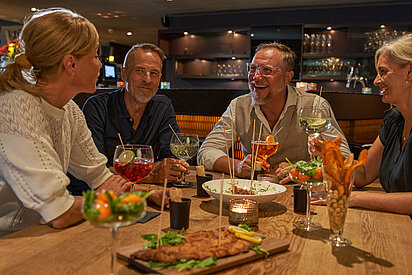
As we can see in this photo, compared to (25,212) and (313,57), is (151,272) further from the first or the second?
(313,57)

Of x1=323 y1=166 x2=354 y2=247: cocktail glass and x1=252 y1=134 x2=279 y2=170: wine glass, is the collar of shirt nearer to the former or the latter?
x1=252 y1=134 x2=279 y2=170: wine glass

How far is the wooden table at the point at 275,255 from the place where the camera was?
1022 millimetres

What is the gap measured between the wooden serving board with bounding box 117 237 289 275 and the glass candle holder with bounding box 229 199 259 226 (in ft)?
0.64

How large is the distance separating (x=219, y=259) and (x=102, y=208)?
37cm

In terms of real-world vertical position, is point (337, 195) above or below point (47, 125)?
below

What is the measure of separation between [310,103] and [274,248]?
2.04m

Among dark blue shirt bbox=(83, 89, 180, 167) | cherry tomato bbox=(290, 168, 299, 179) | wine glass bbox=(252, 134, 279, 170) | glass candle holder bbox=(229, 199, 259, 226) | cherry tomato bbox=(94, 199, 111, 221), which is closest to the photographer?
cherry tomato bbox=(94, 199, 111, 221)

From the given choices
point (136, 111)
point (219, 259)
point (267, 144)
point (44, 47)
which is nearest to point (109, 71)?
point (136, 111)

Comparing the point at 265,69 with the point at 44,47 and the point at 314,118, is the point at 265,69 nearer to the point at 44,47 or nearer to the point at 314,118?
the point at 314,118

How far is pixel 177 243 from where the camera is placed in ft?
3.55

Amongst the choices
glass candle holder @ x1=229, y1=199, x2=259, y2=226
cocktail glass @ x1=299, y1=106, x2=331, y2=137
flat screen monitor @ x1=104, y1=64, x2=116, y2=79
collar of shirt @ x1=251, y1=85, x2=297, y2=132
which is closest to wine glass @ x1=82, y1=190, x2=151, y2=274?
glass candle holder @ x1=229, y1=199, x2=259, y2=226

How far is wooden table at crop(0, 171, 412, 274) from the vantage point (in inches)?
40.3

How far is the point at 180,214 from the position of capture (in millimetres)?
1321

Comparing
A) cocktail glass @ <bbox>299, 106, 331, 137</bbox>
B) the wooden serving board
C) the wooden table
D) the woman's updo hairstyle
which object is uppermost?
the woman's updo hairstyle
